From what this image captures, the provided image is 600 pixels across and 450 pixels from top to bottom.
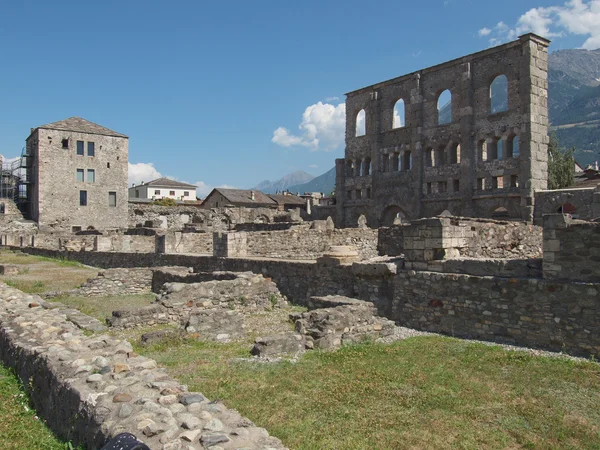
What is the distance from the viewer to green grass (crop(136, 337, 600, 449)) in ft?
16.7

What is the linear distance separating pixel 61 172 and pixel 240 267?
38.4m

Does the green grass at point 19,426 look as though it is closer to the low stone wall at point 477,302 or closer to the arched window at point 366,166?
the low stone wall at point 477,302

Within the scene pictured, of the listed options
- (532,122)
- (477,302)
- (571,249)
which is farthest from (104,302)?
(532,122)

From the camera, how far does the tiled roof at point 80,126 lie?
48750 millimetres

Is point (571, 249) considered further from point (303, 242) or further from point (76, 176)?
point (76, 176)

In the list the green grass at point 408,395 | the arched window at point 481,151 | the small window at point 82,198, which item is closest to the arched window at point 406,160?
the arched window at point 481,151

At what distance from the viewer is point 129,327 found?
10547 millimetres

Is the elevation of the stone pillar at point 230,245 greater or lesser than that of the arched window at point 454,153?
lesser

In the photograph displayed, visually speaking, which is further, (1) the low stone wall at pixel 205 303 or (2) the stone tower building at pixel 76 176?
(2) the stone tower building at pixel 76 176

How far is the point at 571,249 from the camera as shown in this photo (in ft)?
28.2

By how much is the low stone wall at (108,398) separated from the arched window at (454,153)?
34.7m

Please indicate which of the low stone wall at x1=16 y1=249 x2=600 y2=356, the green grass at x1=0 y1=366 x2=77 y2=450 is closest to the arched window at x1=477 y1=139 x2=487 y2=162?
the low stone wall at x1=16 y1=249 x2=600 y2=356

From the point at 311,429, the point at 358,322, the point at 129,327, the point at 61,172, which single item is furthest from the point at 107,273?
the point at 61,172

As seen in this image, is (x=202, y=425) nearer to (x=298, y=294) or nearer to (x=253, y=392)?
(x=253, y=392)
